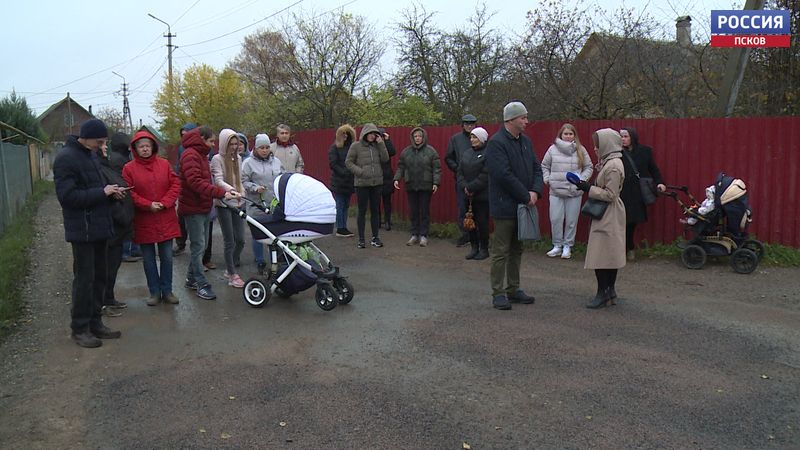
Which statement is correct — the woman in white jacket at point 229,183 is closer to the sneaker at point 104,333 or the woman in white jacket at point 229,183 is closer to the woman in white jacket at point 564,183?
the sneaker at point 104,333

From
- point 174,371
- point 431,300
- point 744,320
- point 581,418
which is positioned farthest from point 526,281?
point 174,371

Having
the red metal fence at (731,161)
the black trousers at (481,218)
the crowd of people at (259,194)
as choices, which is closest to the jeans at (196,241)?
the crowd of people at (259,194)

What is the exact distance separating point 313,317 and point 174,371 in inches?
67.5

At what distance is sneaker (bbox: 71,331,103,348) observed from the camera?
5.75 m

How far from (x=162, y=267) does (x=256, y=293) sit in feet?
3.65

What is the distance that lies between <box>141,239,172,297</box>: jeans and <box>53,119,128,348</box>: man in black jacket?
3.59 ft

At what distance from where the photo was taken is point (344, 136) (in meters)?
11.4

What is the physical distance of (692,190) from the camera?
931 centimetres

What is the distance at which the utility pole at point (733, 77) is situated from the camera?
9781 millimetres

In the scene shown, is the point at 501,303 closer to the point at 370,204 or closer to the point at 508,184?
the point at 508,184

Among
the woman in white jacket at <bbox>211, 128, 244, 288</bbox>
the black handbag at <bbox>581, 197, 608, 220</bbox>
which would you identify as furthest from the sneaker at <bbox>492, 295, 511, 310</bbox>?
the woman in white jacket at <bbox>211, 128, 244, 288</bbox>

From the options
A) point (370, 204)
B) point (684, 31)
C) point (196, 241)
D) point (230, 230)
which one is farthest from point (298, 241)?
point (684, 31)

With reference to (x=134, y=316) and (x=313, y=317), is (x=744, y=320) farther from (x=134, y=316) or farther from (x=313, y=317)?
(x=134, y=316)

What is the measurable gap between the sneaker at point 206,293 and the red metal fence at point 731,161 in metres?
5.65
